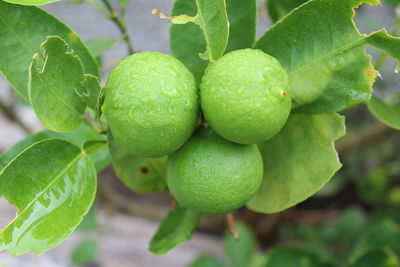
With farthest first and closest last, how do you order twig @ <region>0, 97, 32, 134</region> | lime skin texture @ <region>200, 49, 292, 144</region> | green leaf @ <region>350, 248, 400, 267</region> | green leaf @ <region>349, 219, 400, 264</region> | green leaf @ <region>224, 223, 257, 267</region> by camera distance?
green leaf @ <region>224, 223, 257, 267</region> < twig @ <region>0, 97, 32, 134</region> < green leaf @ <region>349, 219, 400, 264</region> < green leaf @ <region>350, 248, 400, 267</region> < lime skin texture @ <region>200, 49, 292, 144</region>

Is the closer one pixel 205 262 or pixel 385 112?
pixel 385 112

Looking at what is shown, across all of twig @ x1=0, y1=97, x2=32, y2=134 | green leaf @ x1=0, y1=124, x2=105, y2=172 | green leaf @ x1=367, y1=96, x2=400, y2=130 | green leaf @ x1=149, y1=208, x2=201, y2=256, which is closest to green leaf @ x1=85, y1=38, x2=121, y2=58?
green leaf @ x1=0, y1=124, x2=105, y2=172

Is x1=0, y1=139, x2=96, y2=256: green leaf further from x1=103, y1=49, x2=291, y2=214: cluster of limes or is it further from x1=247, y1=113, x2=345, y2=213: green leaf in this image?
x1=247, y1=113, x2=345, y2=213: green leaf

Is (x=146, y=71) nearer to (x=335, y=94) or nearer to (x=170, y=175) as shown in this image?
(x=170, y=175)

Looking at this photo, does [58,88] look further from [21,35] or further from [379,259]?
[379,259]

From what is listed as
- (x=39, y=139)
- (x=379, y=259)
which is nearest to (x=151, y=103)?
(x=39, y=139)

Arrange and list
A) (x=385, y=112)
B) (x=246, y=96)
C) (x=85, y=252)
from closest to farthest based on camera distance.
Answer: (x=246, y=96)
(x=385, y=112)
(x=85, y=252)

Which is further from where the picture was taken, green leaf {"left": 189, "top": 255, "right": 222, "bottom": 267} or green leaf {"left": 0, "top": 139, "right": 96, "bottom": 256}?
green leaf {"left": 189, "top": 255, "right": 222, "bottom": 267}

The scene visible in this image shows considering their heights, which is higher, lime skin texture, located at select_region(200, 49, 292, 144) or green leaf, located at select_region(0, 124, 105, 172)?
lime skin texture, located at select_region(200, 49, 292, 144)
